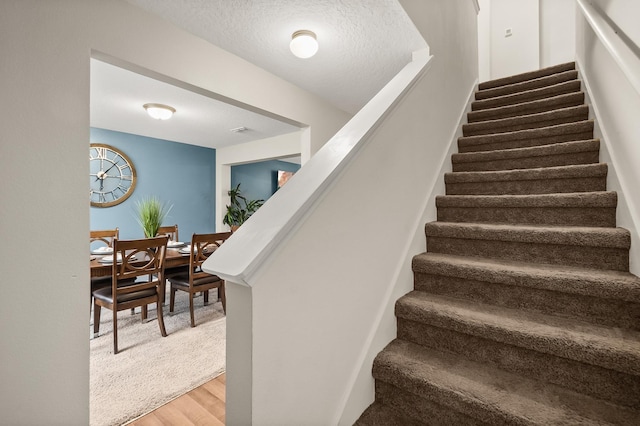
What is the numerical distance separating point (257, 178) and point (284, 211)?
6.59 meters

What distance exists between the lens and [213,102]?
337 centimetres

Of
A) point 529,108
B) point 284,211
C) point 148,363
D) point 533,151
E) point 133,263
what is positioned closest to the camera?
point 284,211

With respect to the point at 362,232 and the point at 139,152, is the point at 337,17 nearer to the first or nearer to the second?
the point at 362,232

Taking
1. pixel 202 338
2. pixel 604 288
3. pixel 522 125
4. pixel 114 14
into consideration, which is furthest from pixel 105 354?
pixel 522 125

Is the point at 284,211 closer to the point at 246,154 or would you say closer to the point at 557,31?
the point at 246,154

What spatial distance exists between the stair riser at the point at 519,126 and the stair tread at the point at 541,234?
1158 millimetres

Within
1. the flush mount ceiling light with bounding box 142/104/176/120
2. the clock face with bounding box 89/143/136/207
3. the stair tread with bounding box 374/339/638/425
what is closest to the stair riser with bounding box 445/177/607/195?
the stair tread with bounding box 374/339/638/425

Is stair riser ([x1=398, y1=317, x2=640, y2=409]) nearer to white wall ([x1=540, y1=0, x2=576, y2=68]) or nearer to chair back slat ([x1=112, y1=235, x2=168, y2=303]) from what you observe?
chair back slat ([x1=112, y1=235, x2=168, y2=303])

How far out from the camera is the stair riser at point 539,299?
106 cm

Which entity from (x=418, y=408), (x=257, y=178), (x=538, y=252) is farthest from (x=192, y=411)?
(x=257, y=178)

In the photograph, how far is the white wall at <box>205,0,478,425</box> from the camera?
0.75 meters

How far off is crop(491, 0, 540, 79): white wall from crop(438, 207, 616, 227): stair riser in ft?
13.0

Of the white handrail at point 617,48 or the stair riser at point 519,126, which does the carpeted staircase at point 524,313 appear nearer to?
the stair riser at point 519,126

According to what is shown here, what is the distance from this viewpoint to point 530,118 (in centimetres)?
228
